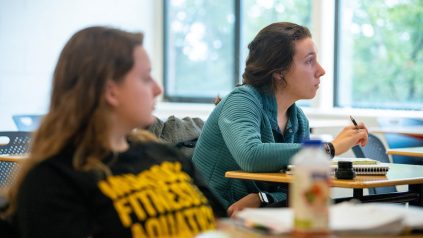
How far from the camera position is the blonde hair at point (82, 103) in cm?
172

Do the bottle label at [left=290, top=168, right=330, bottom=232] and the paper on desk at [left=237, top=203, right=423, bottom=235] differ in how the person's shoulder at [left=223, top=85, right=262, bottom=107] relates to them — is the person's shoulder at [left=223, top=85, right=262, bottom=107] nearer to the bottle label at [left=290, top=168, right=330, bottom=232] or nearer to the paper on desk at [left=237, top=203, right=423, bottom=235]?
the paper on desk at [left=237, top=203, right=423, bottom=235]

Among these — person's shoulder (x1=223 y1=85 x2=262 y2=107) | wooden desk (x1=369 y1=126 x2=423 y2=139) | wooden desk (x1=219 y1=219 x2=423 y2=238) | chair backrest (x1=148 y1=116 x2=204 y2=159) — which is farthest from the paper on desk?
wooden desk (x1=369 y1=126 x2=423 y2=139)

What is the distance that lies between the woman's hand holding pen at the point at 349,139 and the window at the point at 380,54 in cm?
309

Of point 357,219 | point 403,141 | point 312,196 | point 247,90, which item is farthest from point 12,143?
point 312,196

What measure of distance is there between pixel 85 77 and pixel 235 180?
5.05ft

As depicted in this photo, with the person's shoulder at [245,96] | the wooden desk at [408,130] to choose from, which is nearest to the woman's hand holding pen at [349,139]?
the person's shoulder at [245,96]

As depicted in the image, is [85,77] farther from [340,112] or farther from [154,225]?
[340,112]

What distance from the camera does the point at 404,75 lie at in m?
6.05

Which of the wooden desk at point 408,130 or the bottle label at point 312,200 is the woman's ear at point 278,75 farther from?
the bottle label at point 312,200

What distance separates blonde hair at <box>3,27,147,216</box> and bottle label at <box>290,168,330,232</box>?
1.70ft

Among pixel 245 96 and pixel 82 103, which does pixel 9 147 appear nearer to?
pixel 245 96

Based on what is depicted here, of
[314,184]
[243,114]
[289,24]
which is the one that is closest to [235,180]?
[243,114]

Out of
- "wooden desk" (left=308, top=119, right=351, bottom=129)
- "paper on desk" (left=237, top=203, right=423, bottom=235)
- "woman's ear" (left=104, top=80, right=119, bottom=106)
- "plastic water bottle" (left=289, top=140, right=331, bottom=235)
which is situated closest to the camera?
"plastic water bottle" (left=289, top=140, right=331, bottom=235)

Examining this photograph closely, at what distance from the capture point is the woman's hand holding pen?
2992 mm
